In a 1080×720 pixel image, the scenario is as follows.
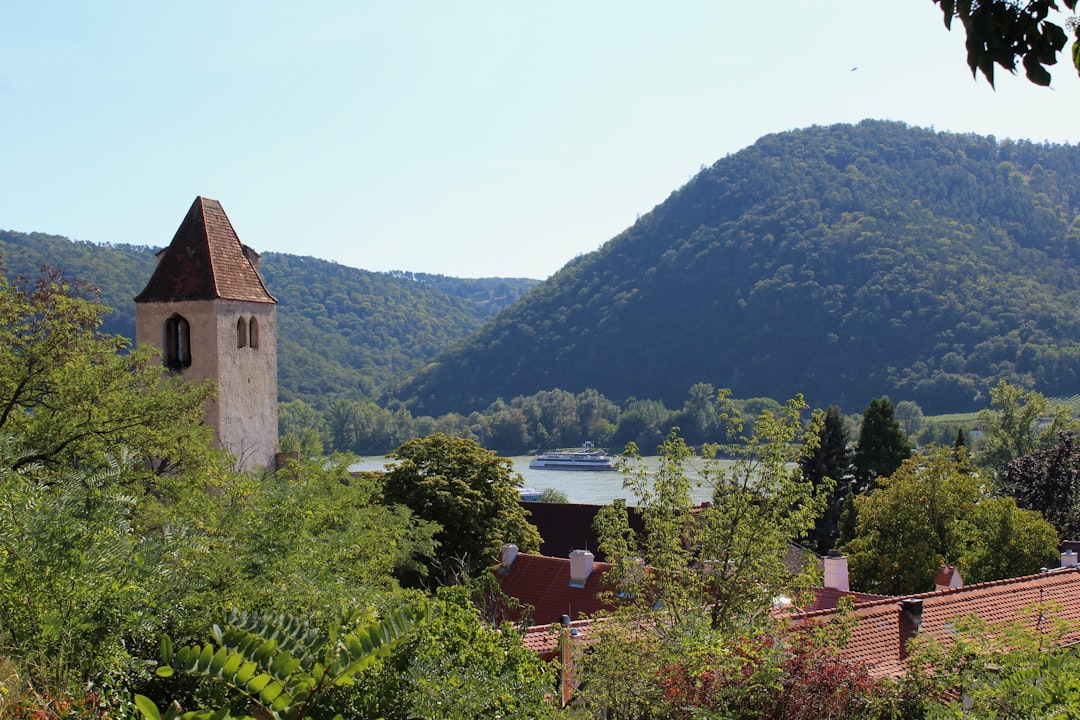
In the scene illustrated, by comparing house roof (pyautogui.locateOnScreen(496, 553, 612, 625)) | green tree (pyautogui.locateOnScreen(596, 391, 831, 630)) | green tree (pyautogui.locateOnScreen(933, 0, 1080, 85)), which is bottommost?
house roof (pyautogui.locateOnScreen(496, 553, 612, 625))

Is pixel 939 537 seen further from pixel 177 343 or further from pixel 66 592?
pixel 66 592

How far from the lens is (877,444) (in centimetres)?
5069

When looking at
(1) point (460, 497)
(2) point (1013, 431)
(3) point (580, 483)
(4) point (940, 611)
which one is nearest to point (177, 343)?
A: (1) point (460, 497)

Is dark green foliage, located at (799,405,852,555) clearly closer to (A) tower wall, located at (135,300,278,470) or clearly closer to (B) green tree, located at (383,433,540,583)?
(B) green tree, located at (383,433,540,583)

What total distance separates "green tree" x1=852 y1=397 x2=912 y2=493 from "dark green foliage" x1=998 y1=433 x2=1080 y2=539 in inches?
374

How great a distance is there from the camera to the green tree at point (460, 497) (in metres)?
31.0

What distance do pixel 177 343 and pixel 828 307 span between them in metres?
142

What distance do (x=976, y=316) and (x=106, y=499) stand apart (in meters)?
145

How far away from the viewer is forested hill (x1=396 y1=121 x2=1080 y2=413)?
138750mm

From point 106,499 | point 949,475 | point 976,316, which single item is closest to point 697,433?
point 976,316

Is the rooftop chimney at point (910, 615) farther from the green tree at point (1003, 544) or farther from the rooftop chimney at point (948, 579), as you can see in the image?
the green tree at point (1003, 544)

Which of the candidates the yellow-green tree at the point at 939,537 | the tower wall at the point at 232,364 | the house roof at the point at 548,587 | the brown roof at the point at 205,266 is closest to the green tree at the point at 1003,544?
the yellow-green tree at the point at 939,537

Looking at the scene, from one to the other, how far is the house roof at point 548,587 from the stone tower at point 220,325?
6.66 m

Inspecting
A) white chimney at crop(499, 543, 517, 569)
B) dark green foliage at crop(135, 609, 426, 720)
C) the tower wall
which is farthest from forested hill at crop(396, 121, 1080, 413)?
dark green foliage at crop(135, 609, 426, 720)
